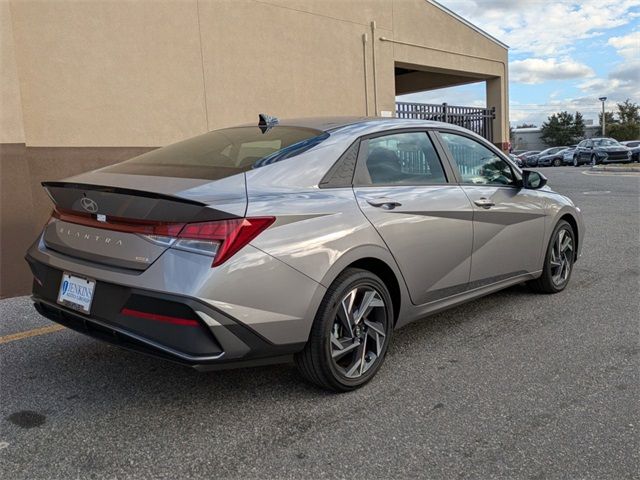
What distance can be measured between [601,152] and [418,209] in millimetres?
35641

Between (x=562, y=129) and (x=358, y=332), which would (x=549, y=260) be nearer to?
(x=358, y=332)

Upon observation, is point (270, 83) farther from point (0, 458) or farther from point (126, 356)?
point (0, 458)

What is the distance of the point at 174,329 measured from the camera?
2.68 meters

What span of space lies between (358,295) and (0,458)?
1.97 m

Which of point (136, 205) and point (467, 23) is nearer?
point (136, 205)

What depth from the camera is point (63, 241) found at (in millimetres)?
3137

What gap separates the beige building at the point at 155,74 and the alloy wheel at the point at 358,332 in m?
4.10

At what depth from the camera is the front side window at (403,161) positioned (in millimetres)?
3645

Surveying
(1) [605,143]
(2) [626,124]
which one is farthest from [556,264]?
(2) [626,124]

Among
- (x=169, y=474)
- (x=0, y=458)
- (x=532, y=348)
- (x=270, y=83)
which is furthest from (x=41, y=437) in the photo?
(x=270, y=83)

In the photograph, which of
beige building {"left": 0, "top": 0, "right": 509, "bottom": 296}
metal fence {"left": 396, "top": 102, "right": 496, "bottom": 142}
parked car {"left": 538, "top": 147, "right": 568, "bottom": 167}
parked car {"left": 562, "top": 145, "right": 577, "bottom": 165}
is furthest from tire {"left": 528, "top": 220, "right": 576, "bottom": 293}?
parked car {"left": 538, "top": 147, "right": 568, "bottom": 167}

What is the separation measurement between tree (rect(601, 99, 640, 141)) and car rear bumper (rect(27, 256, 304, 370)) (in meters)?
68.6

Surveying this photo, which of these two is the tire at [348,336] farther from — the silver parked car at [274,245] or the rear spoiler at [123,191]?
the rear spoiler at [123,191]

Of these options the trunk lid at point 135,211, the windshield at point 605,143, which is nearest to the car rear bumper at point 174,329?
the trunk lid at point 135,211
